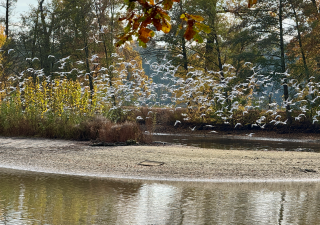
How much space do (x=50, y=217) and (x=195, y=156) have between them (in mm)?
7677

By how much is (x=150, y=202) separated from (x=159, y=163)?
4.52 metres

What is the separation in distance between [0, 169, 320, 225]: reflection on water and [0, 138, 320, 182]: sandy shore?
2.95 feet

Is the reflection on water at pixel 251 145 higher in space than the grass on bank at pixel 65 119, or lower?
lower

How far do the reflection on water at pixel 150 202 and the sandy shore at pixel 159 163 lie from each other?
35.4 inches

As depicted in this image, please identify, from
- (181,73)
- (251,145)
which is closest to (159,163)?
(251,145)

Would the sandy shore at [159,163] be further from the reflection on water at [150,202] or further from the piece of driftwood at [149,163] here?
the reflection on water at [150,202]

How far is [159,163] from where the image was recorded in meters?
11.8

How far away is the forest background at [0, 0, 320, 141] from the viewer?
1948 centimetres

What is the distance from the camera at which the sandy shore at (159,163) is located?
10.5m

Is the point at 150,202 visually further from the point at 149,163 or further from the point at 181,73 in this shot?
the point at 181,73

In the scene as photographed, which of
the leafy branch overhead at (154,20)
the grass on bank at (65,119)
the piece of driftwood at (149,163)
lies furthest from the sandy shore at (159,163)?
the leafy branch overhead at (154,20)

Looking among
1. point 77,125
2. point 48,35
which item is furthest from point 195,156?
point 48,35

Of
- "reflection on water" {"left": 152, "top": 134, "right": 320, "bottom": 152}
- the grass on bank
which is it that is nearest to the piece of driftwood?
the grass on bank

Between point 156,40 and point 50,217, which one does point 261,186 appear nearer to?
point 50,217
